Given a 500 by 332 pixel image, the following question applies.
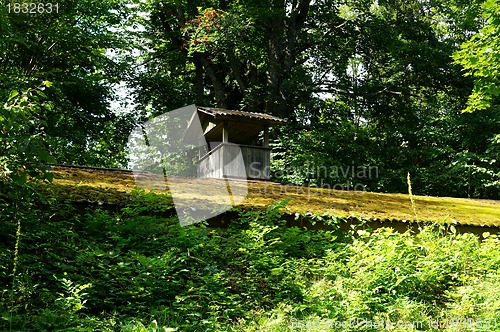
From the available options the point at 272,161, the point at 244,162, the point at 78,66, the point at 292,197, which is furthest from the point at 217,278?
the point at 78,66

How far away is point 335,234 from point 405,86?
17.4 metres

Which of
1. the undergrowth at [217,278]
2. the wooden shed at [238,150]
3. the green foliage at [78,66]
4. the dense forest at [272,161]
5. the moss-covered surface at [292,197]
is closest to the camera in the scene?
the undergrowth at [217,278]

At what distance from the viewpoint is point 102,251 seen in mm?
7074

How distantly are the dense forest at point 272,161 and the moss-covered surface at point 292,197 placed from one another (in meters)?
0.27

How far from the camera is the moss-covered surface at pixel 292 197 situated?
9.56m

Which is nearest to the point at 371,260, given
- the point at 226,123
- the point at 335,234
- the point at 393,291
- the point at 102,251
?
the point at 393,291

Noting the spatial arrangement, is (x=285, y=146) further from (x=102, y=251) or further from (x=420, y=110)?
(x=102, y=251)

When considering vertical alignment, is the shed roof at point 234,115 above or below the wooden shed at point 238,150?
above

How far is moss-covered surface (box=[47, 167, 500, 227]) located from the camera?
9.56 m

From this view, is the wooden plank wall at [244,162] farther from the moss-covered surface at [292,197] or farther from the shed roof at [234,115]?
the moss-covered surface at [292,197]

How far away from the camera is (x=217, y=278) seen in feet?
23.2

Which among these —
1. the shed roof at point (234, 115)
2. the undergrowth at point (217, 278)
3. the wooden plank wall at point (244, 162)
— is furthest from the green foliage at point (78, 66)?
the undergrowth at point (217, 278)

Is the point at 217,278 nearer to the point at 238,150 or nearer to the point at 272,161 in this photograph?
the point at 238,150

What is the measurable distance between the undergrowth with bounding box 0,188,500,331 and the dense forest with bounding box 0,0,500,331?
34 millimetres
